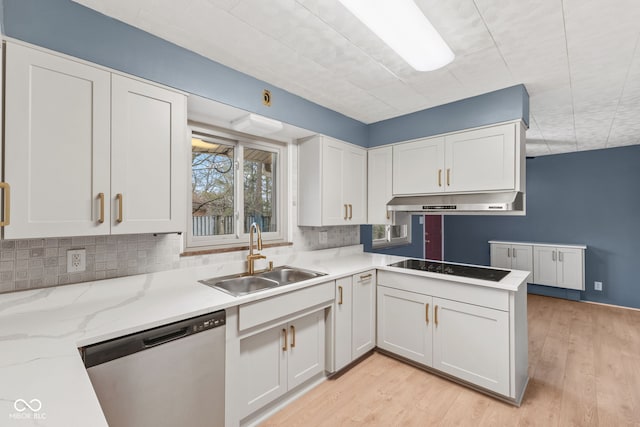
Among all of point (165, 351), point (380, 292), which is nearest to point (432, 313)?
point (380, 292)

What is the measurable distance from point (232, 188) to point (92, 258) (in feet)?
3.74

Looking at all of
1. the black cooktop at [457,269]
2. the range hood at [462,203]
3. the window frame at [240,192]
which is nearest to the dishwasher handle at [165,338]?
the window frame at [240,192]

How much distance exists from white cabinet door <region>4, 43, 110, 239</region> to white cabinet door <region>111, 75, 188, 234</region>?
6 centimetres

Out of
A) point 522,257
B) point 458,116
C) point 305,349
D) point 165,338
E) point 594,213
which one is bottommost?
point 305,349

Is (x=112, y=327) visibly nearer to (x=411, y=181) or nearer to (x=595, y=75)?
(x=411, y=181)

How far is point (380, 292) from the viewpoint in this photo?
2.80 metres

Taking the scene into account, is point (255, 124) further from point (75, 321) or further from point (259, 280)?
point (75, 321)

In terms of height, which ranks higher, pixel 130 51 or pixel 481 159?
pixel 130 51

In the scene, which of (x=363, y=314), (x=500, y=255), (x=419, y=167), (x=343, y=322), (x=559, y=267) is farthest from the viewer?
(x=500, y=255)

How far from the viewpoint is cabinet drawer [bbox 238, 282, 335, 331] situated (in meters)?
1.74

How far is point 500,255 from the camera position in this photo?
5172mm

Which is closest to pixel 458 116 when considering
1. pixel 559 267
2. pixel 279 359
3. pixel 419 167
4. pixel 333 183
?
pixel 419 167

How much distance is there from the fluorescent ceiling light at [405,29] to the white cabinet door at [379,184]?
1.40 metres

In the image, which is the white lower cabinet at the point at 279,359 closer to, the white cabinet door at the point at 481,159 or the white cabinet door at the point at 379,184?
the white cabinet door at the point at 379,184
